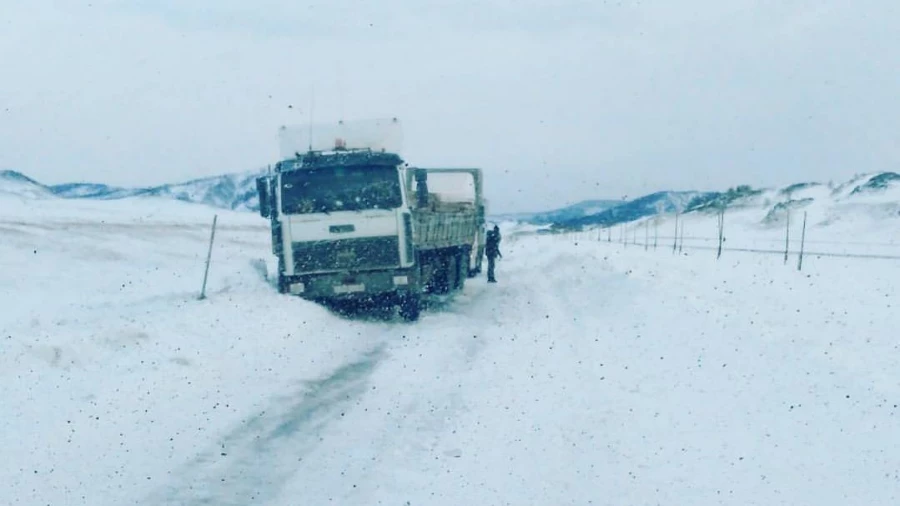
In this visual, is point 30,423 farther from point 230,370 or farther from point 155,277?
point 155,277

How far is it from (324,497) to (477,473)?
1406mm

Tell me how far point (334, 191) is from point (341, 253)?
1.27 meters

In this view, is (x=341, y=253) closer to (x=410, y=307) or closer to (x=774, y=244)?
(x=410, y=307)

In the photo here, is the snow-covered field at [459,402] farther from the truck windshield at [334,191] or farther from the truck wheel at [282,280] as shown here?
the truck windshield at [334,191]

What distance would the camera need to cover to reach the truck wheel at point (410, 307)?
704 inches

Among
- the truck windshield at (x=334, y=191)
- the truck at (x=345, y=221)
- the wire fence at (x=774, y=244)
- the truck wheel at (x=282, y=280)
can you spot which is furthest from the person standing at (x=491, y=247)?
the truck wheel at (x=282, y=280)

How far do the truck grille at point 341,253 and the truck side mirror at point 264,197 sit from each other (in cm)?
131

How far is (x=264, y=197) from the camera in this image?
1809cm

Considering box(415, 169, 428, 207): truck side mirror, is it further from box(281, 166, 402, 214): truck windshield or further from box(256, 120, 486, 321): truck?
box(281, 166, 402, 214): truck windshield

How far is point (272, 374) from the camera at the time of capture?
11.9m

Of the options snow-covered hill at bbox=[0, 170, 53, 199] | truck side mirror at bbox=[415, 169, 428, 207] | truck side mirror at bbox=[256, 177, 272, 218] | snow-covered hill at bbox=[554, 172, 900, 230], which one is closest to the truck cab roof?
truck side mirror at bbox=[415, 169, 428, 207]

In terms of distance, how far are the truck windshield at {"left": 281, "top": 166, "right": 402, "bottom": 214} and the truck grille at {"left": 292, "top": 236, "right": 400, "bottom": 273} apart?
673mm

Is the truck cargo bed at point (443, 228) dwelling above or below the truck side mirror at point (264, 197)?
below

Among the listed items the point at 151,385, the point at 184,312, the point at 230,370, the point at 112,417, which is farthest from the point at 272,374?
the point at 184,312
